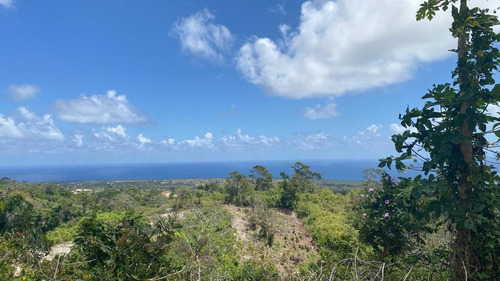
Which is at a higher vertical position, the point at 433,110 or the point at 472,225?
the point at 433,110

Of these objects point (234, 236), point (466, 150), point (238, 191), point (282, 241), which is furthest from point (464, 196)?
point (238, 191)

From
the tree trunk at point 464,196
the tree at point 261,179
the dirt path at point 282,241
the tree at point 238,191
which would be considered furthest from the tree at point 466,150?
the tree at point 261,179

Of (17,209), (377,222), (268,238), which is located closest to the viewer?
(377,222)

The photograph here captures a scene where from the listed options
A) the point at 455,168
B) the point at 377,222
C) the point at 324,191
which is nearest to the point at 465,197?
the point at 455,168

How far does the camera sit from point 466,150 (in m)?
2.54

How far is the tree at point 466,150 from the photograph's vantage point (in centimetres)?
240

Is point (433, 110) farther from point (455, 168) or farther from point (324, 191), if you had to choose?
point (324, 191)

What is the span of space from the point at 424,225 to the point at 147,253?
322 cm

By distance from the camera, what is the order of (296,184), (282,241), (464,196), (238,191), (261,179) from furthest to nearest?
(261,179) → (296,184) → (238,191) → (282,241) → (464,196)

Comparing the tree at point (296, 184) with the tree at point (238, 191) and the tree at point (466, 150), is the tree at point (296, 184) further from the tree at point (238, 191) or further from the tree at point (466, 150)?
the tree at point (466, 150)

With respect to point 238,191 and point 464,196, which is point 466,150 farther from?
point 238,191

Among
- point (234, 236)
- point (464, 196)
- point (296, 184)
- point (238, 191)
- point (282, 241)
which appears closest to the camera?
point (464, 196)

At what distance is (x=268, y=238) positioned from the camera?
18000mm

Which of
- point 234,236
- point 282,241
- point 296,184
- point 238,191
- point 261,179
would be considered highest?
point 261,179
